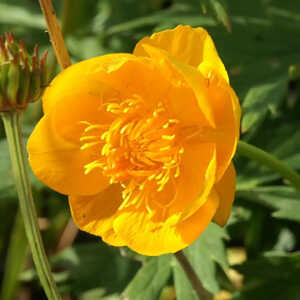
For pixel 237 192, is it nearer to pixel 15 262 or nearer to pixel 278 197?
pixel 278 197

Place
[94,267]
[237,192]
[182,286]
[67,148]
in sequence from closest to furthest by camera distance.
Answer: [67,148]
[182,286]
[237,192]
[94,267]

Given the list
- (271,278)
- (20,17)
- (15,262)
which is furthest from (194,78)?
(20,17)

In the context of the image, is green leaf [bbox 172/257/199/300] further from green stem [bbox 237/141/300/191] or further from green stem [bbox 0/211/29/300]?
green stem [bbox 0/211/29/300]

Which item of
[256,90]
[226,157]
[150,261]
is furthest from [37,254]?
[256,90]

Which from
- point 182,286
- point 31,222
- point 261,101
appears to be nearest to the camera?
point 31,222

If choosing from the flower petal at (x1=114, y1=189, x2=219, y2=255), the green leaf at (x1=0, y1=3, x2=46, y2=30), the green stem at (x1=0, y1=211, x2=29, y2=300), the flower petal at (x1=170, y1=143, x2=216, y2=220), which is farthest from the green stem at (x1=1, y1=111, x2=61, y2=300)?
the green leaf at (x1=0, y1=3, x2=46, y2=30)

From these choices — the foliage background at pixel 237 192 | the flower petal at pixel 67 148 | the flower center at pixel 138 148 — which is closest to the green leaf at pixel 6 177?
the foliage background at pixel 237 192
